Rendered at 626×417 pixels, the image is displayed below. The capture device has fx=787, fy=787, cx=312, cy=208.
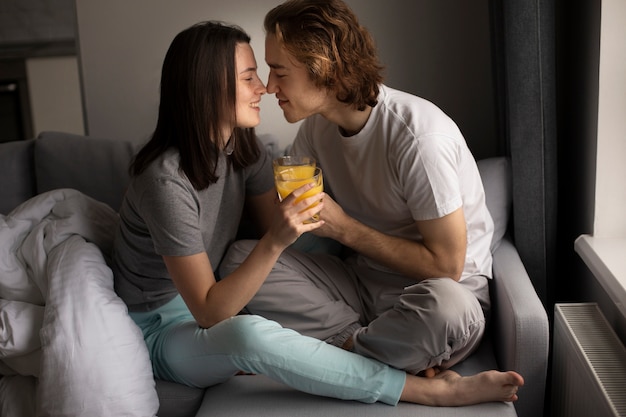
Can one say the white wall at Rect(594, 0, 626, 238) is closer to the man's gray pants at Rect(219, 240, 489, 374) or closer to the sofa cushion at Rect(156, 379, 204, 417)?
the man's gray pants at Rect(219, 240, 489, 374)

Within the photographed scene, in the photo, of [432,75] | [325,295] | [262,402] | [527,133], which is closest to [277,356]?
[262,402]

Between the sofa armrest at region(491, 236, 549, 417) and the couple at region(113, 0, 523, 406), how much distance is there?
0.07 metres

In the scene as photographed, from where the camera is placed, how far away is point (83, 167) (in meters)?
2.50

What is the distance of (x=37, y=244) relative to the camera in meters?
2.10

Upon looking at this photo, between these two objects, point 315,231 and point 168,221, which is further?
point 315,231

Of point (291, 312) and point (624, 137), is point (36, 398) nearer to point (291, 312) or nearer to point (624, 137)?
point (291, 312)

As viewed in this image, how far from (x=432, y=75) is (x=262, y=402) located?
137cm

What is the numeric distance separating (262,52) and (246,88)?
2.76 ft

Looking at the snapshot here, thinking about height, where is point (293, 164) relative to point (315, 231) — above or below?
above

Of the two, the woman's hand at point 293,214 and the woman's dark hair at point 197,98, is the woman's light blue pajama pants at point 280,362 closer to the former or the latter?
the woman's hand at point 293,214

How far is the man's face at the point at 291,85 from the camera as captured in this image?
196cm

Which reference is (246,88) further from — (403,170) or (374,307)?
(374,307)

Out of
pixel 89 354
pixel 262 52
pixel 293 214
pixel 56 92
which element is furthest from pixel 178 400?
pixel 56 92

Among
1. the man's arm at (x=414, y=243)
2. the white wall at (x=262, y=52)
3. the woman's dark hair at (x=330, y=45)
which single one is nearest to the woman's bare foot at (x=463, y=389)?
the man's arm at (x=414, y=243)
